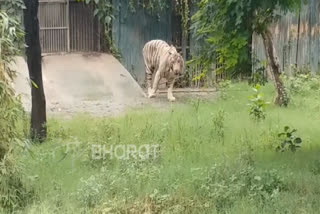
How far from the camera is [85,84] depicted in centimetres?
1351

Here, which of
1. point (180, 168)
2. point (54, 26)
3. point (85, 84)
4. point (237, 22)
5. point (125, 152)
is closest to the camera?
point (237, 22)

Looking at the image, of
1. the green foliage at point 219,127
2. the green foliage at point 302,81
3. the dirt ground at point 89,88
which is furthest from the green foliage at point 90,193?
the green foliage at point 302,81

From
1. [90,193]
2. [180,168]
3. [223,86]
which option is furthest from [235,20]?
[223,86]

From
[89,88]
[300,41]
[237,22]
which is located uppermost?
[237,22]

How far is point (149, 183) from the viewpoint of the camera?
20.1 feet

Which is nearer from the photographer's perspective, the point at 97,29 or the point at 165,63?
the point at 165,63

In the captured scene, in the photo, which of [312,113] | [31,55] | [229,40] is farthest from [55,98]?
[229,40]

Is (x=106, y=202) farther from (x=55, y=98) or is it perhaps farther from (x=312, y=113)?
(x=55, y=98)

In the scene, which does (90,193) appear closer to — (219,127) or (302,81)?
(219,127)

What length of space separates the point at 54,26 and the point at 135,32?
2019 millimetres

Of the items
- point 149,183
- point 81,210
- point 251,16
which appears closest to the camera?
point 81,210

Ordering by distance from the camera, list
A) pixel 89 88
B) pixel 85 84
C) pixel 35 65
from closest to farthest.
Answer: pixel 35 65 → pixel 89 88 → pixel 85 84

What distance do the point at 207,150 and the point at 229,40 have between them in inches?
61.4

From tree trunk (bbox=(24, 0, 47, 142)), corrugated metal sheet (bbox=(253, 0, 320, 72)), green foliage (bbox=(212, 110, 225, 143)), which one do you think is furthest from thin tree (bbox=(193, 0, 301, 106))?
corrugated metal sheet (bbox=(253, 0, 320, 72))
